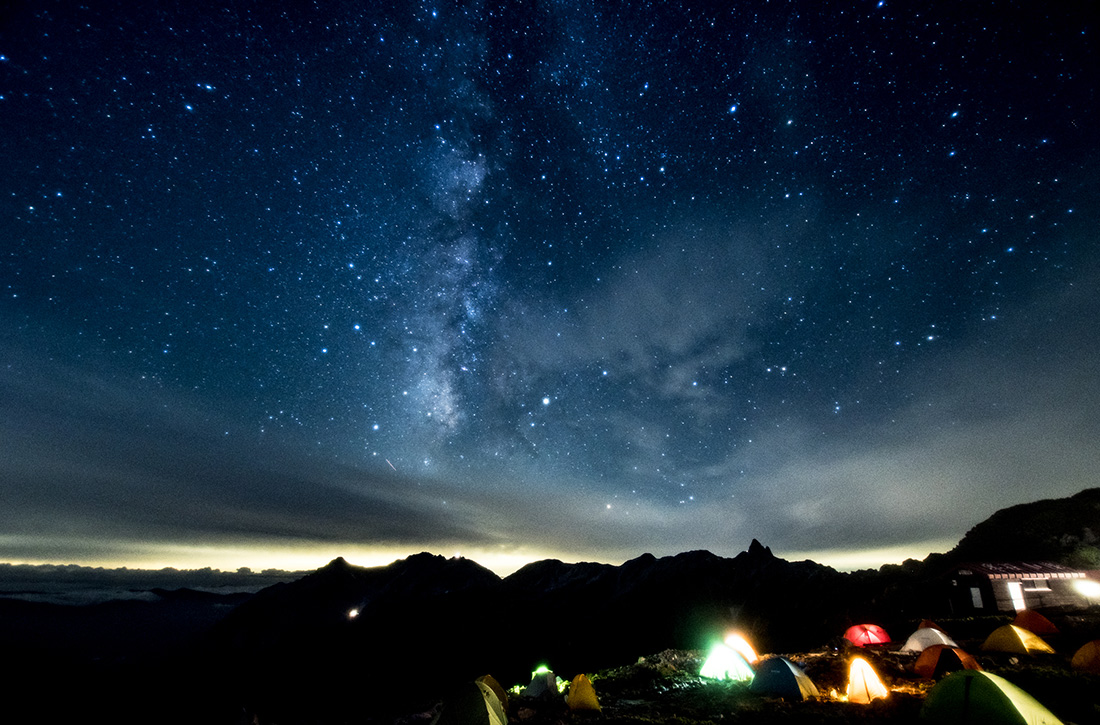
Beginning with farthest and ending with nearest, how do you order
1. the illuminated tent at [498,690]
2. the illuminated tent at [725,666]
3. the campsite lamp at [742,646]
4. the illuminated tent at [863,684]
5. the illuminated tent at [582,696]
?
the campsite lamp at [742,646], the illuminated tent at [725,666], the illuminated tent at [498,690], the illuminated tent at [582,696], the illuminated tent at [863,684]

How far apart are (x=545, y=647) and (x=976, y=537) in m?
109

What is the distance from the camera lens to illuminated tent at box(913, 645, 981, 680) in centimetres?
1378

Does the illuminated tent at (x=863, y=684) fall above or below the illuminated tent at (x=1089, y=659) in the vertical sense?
below

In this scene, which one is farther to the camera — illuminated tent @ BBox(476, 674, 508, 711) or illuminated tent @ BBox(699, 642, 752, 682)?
illuminated tent @ BBox(699, 642, 752, 682)

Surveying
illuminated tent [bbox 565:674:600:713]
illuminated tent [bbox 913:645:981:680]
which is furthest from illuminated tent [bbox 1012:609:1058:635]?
illuminated tent [bbox 565:674:600:713]

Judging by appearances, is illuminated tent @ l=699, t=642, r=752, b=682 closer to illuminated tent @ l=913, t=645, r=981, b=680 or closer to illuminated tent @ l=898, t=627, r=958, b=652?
illuminated tent @ l=913, t=645, r=981, b=680

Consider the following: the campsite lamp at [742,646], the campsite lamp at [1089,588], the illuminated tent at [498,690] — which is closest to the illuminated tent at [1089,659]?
the campsite lamp at [742,646]

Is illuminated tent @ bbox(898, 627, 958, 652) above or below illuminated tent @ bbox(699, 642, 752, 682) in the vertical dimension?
above

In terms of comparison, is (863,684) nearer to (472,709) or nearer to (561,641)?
(472,709)

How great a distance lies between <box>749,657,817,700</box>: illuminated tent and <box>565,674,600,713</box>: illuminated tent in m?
5.59

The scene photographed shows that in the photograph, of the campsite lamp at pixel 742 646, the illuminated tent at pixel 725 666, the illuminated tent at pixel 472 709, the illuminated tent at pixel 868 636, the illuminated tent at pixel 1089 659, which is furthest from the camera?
the illuminated tent at pixel 868 636

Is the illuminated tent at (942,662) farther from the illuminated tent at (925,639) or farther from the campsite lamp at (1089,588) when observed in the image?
the campsite lamp at (1089,588)

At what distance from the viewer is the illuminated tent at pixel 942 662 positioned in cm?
1378

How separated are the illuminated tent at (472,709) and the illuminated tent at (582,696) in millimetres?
4219
